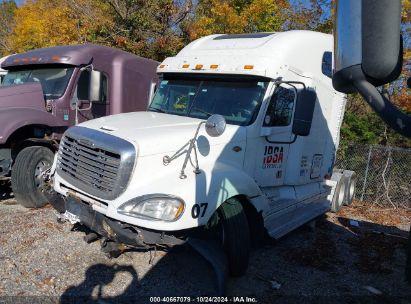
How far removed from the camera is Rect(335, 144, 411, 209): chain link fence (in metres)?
9.43

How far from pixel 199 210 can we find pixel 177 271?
1.13 meters

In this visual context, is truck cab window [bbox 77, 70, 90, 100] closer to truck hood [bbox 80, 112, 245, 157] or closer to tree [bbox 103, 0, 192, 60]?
truck hood [bbox 80, 112, 245, 157]

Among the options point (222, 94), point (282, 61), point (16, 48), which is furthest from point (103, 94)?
→ point (16, 48)

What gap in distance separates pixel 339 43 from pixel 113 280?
3737mm

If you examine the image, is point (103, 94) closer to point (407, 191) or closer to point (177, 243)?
point (177, 243)

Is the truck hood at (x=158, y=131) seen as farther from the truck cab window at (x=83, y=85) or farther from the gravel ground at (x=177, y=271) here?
the truck cab window at (x=83, y=85)

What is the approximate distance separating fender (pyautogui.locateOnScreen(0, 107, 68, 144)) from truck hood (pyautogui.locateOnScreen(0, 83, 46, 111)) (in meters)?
0.16

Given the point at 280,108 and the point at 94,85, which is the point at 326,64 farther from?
the point at 94,85

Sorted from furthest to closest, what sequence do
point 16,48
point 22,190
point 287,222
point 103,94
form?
point 16,48 < point 103,94 < point 22,190 < point 287,222

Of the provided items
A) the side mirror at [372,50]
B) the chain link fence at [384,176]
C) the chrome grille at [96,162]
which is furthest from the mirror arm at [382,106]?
the chain link fence at [384,176]

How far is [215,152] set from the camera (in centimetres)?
458

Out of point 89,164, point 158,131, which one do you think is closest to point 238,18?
point 158,131

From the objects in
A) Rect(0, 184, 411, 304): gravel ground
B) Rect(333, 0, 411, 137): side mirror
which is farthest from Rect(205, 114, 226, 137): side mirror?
Rect(333, 0, 411, 137): side mirror

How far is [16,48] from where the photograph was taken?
Result: 2461 centimetres
